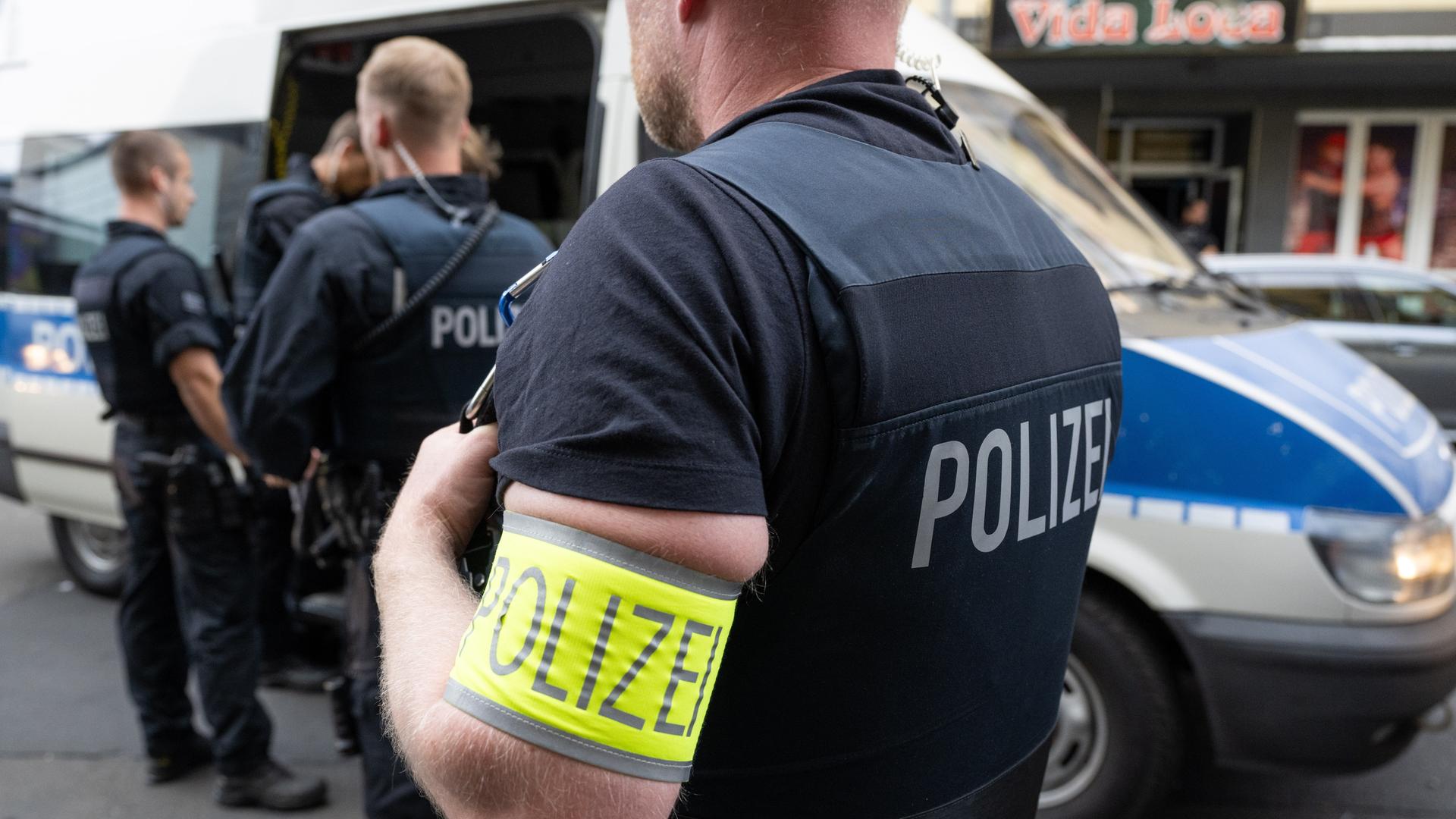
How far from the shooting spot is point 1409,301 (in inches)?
289

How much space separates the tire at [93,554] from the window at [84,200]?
1066mm

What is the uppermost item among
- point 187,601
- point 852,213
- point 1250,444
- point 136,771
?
point 852,213

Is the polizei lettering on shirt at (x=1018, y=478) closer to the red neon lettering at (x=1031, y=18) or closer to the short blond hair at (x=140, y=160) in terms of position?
Result: the short blond hair at (x=140, y=160)

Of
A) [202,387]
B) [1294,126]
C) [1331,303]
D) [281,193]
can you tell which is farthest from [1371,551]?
[1294,126]

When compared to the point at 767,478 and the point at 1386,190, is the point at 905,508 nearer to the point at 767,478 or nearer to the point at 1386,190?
the point at 767,478

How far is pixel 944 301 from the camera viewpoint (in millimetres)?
1008

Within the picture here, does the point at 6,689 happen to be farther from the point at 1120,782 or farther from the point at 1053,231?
the point at 1053,231

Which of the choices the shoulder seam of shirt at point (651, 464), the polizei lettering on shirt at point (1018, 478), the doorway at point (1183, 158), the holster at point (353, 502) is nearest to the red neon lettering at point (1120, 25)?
the doorway at point (1183, 158)

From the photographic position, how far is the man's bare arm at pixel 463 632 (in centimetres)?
82

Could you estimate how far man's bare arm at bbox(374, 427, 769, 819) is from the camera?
0.82 metres

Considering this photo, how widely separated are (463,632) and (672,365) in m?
0.33

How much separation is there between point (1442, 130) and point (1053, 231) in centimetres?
1442

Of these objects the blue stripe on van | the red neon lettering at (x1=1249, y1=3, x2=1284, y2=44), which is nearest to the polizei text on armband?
the blue stripe on van

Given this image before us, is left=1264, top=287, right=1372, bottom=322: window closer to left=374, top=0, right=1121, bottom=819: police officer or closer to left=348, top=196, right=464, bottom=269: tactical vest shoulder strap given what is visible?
left=348, top=196, right=464, bottom=269: tactical vest shoulder strap
